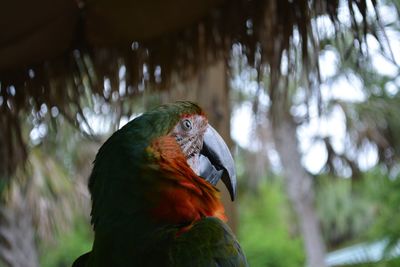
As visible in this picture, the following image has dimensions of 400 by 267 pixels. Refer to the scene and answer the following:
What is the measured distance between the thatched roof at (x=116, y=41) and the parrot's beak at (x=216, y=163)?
49 centimetres

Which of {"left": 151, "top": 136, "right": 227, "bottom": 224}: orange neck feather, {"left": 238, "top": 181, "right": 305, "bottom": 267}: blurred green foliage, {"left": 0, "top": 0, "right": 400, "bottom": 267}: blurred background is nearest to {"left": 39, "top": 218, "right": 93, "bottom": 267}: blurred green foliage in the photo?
{"left": 238, "top": 181, "right": 305, "bottom": 267}: blurred green foliage

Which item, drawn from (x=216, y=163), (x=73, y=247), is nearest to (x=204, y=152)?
(x=216, y=163)

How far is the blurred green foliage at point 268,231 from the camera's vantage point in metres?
9.63

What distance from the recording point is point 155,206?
113cm

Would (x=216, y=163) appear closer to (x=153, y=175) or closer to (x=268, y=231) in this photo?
(x=153, y=175)

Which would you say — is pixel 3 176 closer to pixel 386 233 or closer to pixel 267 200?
pixel 386 233

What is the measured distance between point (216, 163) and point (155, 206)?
0.26 meters

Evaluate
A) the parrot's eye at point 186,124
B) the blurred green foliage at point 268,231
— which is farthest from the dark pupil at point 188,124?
the blurred green foliage at point 268,231

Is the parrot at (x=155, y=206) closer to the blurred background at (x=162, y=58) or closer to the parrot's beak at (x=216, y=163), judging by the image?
the parrot's beak at (x=216, y=163)

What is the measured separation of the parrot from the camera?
1061 millimetres

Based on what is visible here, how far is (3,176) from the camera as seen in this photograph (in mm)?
2170

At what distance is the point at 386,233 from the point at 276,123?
148cm

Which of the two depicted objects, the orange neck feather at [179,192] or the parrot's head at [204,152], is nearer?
the orange neck feather at [179,192]

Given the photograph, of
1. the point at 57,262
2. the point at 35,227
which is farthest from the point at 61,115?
the point at 57,262
